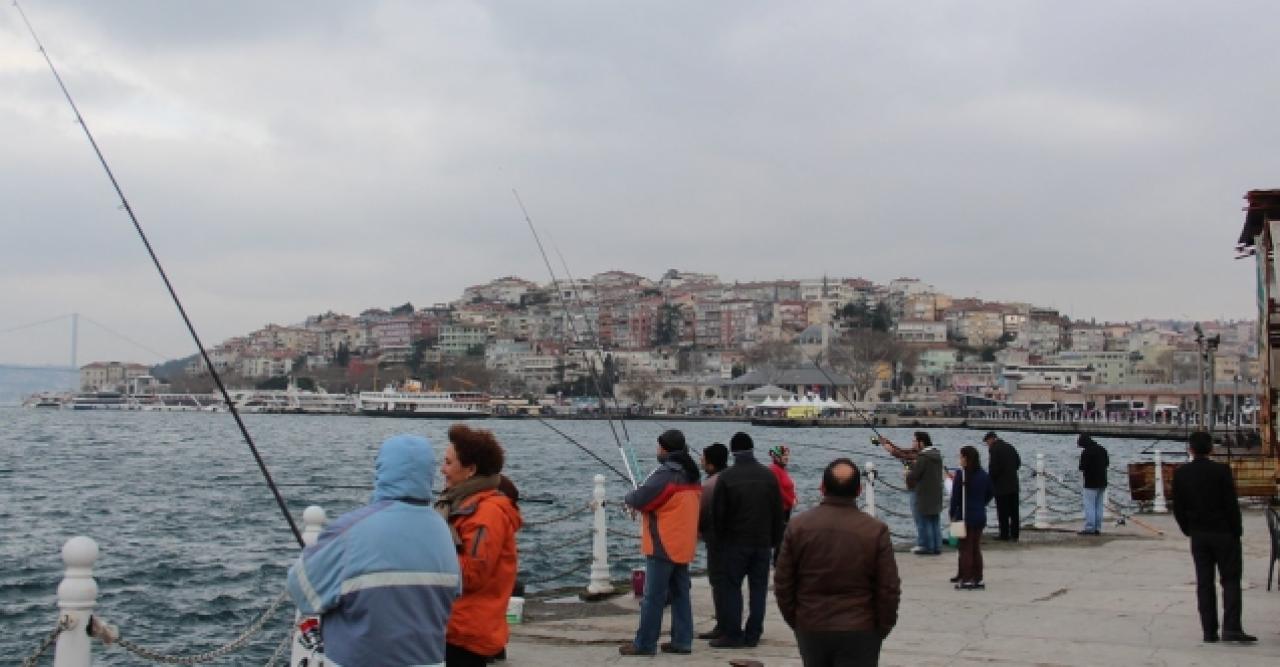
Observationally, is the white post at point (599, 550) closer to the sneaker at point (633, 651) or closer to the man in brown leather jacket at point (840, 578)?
the sneaker at point (633, 651)

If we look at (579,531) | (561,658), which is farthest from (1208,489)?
(579,531)

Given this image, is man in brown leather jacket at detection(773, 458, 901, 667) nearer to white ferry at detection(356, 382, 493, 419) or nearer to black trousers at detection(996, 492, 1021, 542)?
black trousers at detection(996, 492, 1021, 542)

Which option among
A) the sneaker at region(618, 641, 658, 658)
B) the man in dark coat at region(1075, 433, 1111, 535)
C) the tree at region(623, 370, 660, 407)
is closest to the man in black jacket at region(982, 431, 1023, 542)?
the man in dark coat at region(1075, 433, 1111, 535)

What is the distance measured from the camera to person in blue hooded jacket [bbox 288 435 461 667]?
→ 12.6ft

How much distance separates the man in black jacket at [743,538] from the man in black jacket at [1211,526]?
2491mm

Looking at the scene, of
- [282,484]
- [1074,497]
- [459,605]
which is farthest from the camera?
[282,484]

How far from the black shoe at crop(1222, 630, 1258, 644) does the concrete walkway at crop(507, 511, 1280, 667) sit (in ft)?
0.27

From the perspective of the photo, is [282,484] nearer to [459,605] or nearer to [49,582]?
[49,582]

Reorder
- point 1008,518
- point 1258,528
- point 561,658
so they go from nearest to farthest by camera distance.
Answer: point 561,658
point 1008,518
point 1258,528

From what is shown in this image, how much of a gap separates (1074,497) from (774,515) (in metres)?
25.4

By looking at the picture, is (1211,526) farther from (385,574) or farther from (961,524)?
(385,574)

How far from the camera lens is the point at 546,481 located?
1610 inches

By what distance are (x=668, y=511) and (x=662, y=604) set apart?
554mm

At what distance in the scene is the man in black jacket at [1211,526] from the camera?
7.94 meters
